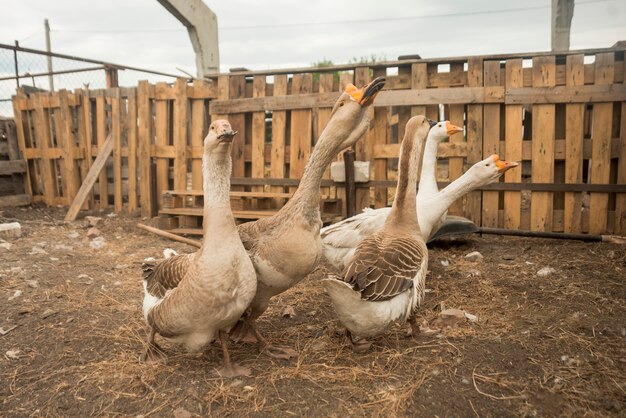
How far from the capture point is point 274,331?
13.0 feet

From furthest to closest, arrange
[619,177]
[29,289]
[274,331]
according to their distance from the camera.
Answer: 1. [619,177]
2. [29,289]
3. [274,331]

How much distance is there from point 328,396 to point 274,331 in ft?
4.09

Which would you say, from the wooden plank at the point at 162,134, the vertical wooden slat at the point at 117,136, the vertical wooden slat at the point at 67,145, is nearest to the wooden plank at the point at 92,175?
the vertical wooden slat at the point at 117,136

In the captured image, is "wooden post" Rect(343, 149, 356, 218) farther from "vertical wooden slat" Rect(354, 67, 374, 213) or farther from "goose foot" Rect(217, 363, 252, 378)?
"goose foot" Rect(217, 363, 252, 378)

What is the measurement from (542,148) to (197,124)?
5572 mm

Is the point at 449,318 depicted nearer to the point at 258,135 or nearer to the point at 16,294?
the point at 16,294

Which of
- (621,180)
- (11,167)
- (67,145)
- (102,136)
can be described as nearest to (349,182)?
(621,180)

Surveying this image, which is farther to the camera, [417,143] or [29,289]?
[29,289]

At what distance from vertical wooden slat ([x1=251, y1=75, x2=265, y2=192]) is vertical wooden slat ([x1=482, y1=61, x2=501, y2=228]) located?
3.44 metres

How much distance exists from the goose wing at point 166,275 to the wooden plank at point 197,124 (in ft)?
16.1

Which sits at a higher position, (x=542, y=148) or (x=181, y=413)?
(x=542, y=148)

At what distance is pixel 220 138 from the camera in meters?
2.74

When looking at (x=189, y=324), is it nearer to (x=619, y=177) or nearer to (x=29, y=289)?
(x=29, y=289)

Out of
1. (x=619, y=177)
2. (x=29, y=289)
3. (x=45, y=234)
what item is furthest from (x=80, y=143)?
(x=619, y=177)
